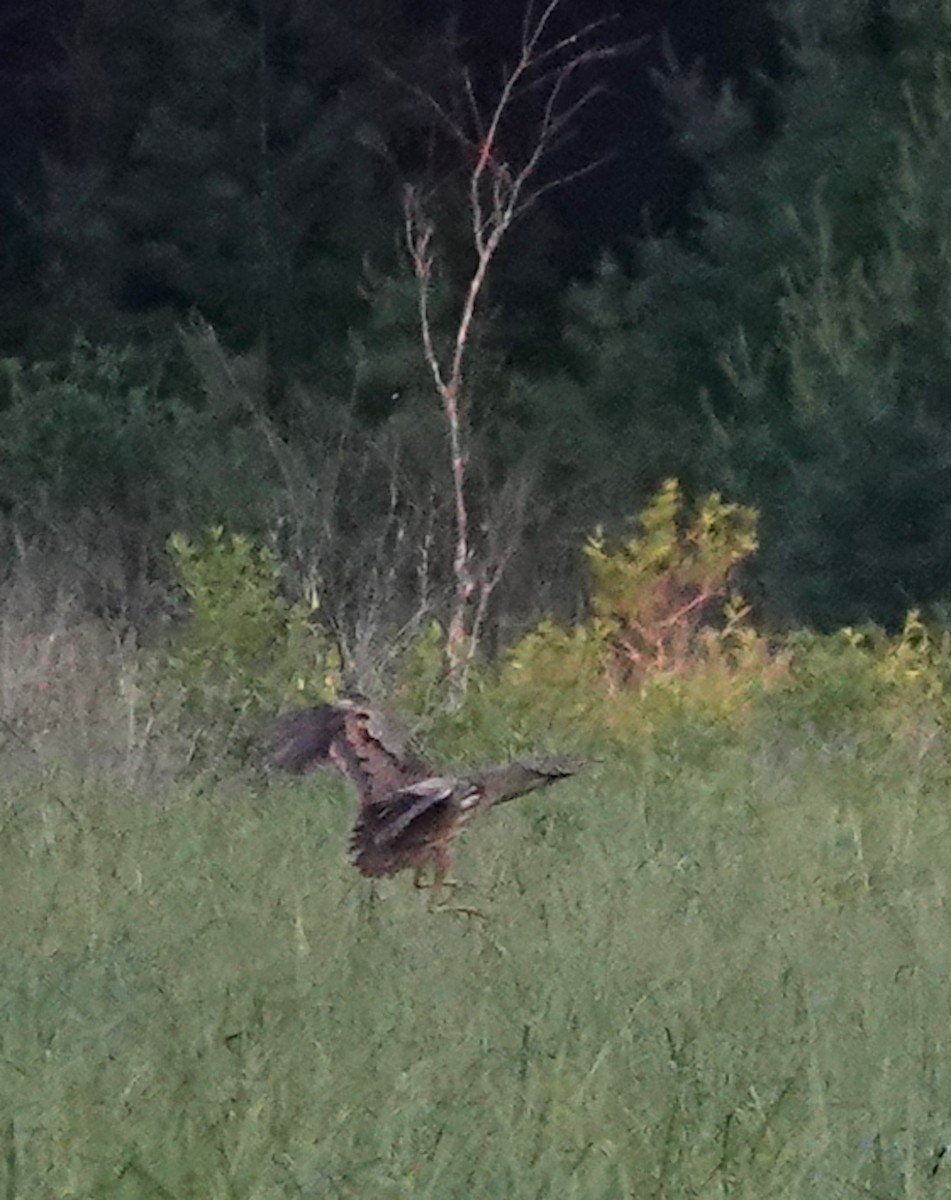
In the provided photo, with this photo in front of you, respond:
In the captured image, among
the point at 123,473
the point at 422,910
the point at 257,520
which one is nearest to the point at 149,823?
the point at 422,910

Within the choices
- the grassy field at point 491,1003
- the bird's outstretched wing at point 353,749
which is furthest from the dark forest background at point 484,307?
the bird's outstretched wing at point 353,749

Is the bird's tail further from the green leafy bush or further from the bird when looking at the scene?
the green leafy bush

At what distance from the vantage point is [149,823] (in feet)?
24.7

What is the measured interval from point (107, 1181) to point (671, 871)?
10.7 ft

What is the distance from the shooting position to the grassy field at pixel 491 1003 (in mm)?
3869

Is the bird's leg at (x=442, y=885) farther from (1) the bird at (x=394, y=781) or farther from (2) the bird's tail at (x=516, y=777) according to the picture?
(2) the bird's tail at (x=516, y=777)

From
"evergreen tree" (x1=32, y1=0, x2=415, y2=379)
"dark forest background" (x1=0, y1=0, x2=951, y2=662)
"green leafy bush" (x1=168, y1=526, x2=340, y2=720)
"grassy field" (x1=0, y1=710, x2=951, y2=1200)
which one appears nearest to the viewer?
"grassy field" (x1=0, y1=710, x2=951, y2=1200)

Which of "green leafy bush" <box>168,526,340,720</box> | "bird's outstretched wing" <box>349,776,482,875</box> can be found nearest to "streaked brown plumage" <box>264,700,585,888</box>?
"bird's outstretched wing" <box>349,776,482,875</box>

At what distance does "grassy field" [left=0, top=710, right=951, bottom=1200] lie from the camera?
387 centimetres

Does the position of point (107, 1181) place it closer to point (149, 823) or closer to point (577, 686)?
point (149, 823)

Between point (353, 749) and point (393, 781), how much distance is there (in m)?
0.13

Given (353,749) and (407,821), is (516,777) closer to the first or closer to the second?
(407,821)

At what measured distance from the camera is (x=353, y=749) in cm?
589

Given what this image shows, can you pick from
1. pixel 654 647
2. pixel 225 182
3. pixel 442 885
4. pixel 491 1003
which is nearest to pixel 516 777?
pixel 442 885
